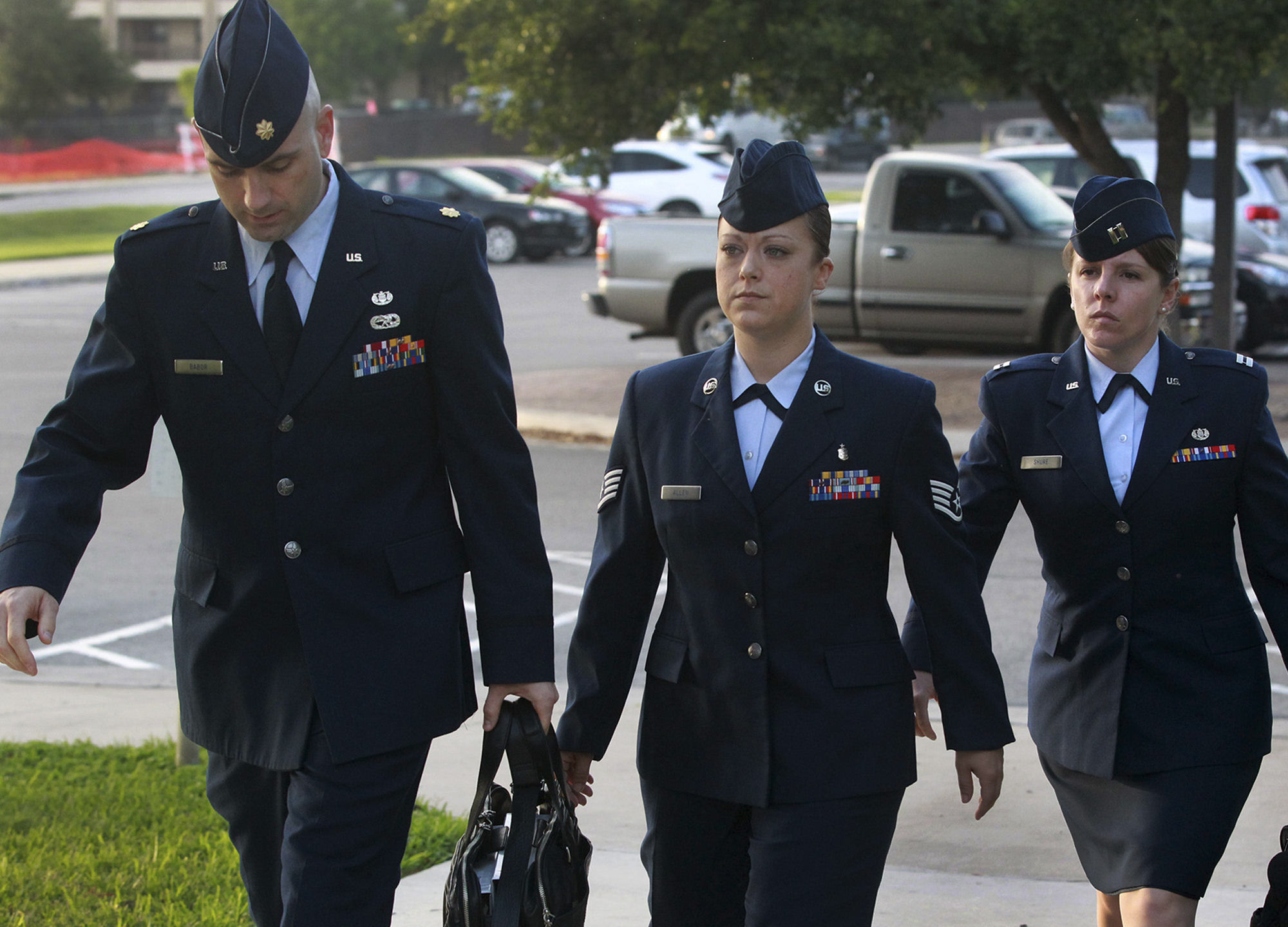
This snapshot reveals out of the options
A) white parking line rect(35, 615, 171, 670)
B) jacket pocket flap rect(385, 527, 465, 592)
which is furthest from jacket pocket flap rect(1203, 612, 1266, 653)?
white parking line rect(35, 615, 171, 670)

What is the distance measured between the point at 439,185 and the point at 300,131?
24416mm

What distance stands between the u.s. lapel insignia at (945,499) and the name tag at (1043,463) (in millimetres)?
449

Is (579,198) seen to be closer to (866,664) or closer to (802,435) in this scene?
(802,435)

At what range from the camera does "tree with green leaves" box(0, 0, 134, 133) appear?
57.4 meters

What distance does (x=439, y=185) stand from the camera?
88.8 ft

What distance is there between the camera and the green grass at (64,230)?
29312 mm

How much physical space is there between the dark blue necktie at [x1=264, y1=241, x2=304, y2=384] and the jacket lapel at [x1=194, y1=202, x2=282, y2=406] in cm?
1

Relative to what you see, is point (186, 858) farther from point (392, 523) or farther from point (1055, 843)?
point (1055, 843)

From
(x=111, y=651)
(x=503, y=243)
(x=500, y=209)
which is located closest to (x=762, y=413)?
(x=111, y=651)

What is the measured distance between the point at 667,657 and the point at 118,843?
259 cm

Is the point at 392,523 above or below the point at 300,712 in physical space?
above

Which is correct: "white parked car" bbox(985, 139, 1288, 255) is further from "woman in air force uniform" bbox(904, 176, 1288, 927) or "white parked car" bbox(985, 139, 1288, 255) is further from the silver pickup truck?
"woman in air force uniform" bbox(904, 176, 1288, 927)

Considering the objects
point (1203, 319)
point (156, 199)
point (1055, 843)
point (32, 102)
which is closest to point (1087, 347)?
point (1055, 843)

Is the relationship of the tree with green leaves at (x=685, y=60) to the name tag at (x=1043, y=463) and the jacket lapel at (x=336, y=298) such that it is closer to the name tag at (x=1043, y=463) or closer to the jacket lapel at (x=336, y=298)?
the name tag at (x=1043, y=463)
